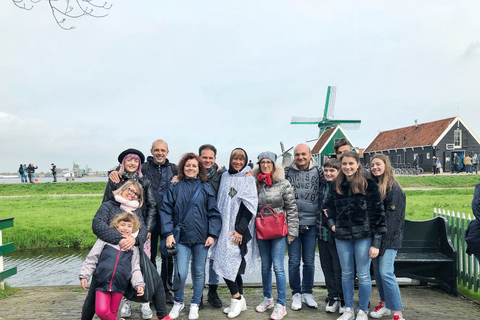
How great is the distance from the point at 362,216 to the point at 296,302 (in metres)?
1.43

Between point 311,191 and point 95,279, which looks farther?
point 311,191

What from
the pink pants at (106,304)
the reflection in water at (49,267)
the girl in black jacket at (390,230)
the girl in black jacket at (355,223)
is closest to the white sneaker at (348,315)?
the girl in black jacket at (355,223)

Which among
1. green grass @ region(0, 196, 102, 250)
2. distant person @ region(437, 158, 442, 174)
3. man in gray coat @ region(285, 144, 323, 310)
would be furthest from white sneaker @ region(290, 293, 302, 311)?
distant person @ region(437, 158, 442, 174)

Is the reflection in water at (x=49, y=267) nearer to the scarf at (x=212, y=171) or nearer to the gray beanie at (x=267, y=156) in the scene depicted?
the scarf at (x=212, y=171)

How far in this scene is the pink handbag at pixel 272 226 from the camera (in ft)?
14.1

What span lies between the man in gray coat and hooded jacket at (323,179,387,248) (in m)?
0.51

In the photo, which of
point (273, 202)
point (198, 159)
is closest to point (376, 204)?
point (273, 202)

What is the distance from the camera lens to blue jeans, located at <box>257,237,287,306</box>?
4.36 m

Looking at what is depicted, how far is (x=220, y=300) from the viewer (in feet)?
15.5

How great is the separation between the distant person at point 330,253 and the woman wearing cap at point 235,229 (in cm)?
84

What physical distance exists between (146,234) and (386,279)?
268cm

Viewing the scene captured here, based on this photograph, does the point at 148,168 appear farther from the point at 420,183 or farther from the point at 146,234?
the point at 420,183

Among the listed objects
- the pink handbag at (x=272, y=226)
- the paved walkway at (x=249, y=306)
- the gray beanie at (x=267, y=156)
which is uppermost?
the gray beanie at (x=267, y=156)

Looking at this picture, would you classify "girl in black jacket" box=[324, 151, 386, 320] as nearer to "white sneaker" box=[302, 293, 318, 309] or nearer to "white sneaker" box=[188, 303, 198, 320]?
"white sneaker" box=[302, 293, 318, 309]
